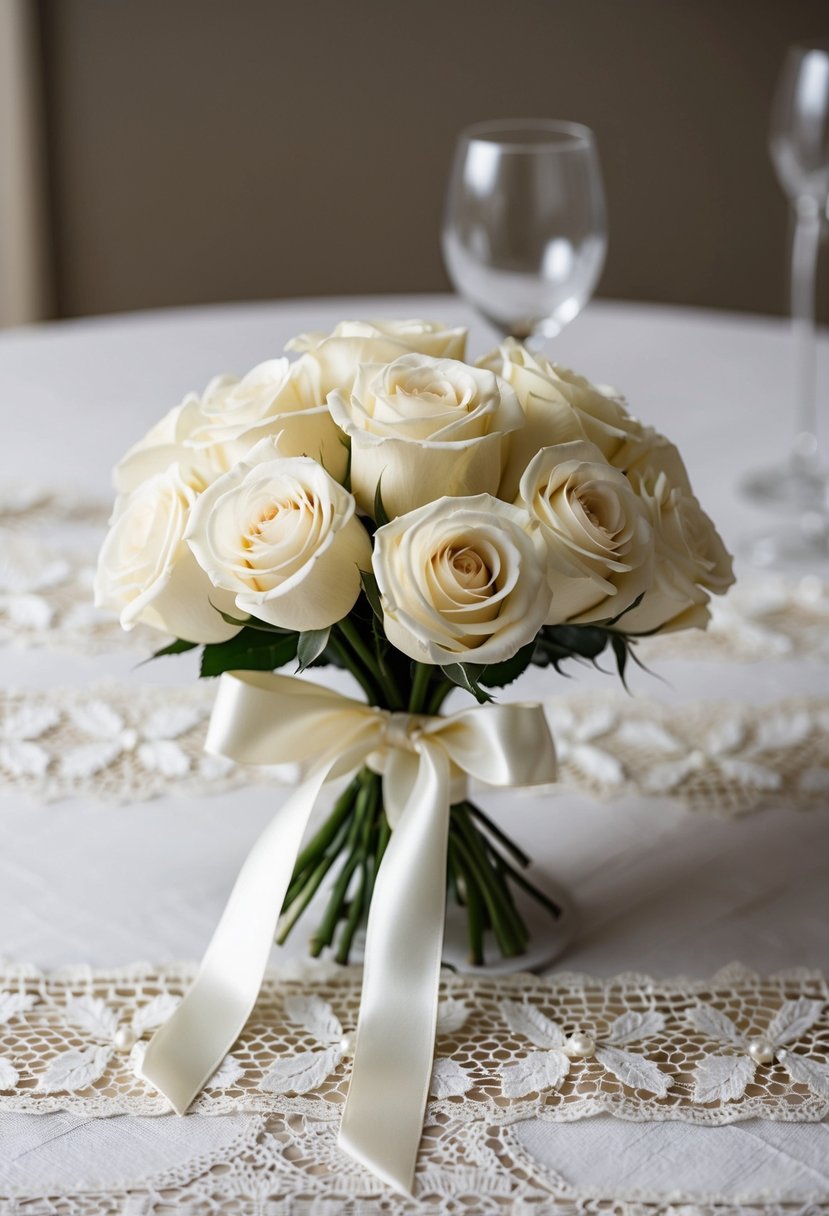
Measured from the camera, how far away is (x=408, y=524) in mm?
583

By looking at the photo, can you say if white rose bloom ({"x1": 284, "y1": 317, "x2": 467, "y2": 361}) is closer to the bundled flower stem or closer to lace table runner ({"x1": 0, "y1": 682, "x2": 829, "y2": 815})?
the bundled flower stem

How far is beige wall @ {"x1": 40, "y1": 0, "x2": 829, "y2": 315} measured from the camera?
2900 millimetres

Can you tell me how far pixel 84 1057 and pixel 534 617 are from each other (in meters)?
0.30

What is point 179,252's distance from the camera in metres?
3.15

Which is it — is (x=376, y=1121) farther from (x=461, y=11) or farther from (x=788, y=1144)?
(x=461, y=11)

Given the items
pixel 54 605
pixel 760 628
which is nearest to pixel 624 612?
pixel 760 628

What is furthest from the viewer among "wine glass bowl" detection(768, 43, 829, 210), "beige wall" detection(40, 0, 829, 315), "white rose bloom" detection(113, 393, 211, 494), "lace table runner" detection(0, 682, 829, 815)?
"beige wall" detection(40, 0, 829, 315)

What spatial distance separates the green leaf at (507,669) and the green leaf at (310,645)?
0.07 m

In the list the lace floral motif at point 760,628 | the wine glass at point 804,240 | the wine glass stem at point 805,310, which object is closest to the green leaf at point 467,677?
the lace floral motif at point 760,628

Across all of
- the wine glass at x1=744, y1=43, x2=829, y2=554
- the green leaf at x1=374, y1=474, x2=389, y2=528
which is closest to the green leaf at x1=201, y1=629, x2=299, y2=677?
the green leaf at x1=374, y1=474, x2=389, y2=528

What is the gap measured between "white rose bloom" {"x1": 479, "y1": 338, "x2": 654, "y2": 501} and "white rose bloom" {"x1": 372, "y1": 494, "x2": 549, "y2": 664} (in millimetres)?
64

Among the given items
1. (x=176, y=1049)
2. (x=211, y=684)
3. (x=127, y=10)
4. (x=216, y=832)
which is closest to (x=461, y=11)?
(x=127, y=10)

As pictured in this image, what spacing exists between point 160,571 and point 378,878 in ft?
0.62

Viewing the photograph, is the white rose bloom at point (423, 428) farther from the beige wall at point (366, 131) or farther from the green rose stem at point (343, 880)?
the beige wall at point (366, 131)
